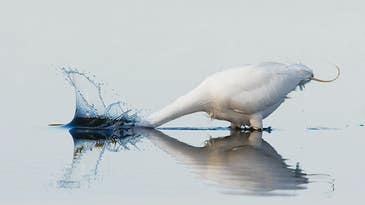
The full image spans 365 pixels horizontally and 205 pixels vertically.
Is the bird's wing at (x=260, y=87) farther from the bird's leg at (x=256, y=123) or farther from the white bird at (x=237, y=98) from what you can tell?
the bird's leg at (x=256, y=123)

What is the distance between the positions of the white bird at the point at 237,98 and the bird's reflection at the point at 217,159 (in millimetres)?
456

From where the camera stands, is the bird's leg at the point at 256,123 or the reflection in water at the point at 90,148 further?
the bird's leg at the point at 256,123

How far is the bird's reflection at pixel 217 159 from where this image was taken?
1569cm

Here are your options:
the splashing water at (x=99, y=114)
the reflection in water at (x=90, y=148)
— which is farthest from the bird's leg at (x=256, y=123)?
the reflection in water at (x=90, y=148)

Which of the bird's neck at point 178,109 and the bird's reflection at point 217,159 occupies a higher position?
the bird's neck at point 178,109

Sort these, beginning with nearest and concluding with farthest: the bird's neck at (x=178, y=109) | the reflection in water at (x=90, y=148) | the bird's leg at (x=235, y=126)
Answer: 1. the reflection in water at (x=90, y=148)
2. the bird's neck at (x=178, y=109)
3. the bird's leg at (x=235, y=126)

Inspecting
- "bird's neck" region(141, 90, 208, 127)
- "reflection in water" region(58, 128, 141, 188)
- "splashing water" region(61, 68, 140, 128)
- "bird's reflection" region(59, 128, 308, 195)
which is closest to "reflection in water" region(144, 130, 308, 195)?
"bird's reflection" region(59, 128, 308, 195)

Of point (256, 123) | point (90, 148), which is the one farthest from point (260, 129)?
point (90, 148)

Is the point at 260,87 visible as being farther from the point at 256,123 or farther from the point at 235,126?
the point at 235,126

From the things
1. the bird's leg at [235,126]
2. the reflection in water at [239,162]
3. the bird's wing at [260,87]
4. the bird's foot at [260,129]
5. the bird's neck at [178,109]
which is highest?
the bird's wing at [260,87]

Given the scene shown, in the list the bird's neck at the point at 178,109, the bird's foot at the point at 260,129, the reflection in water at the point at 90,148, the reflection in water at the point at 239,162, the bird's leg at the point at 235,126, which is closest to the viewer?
the reflection in water at the point at 239,162

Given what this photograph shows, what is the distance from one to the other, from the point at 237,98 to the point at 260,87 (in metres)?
0.74

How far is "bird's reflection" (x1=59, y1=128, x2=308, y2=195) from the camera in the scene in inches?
618

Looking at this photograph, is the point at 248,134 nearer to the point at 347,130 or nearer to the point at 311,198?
the point at 347,130
